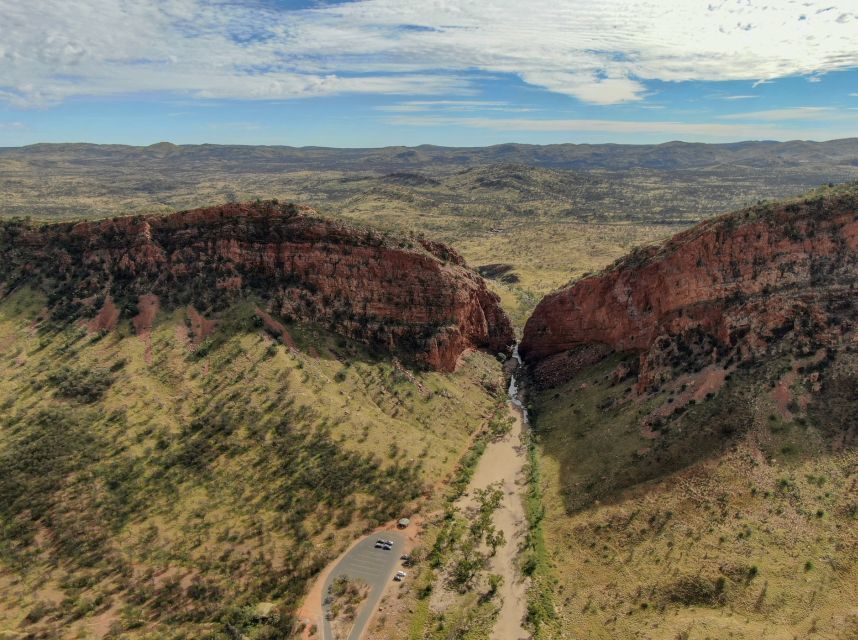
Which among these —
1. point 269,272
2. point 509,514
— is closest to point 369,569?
point 509,514

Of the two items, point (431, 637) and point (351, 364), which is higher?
point (351, 364)

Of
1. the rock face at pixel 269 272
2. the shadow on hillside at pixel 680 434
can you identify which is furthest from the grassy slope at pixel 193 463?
the shadow on hillside at pixel 680 434

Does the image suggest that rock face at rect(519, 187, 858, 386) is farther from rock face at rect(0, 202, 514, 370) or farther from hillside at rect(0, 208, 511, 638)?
rock face at rect(0, 202, 514, 370)

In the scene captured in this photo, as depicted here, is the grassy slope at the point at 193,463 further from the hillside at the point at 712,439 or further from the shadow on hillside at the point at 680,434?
the hillside at the point at 712,439

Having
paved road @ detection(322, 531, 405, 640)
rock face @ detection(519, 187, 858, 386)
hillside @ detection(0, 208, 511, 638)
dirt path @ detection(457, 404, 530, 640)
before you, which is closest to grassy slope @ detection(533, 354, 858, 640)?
dirt path @ detection(457, 404, 530, 640)

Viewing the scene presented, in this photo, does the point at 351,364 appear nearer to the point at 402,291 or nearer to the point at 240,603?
the point at 402,291

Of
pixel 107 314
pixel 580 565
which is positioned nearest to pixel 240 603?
pixel 580 565
